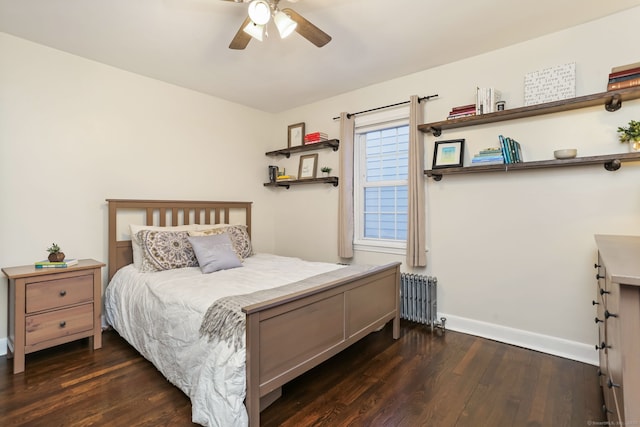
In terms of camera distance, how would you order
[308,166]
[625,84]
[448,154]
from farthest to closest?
[308,166] < [448,154] < [625,84]

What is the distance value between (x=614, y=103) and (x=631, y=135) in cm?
26

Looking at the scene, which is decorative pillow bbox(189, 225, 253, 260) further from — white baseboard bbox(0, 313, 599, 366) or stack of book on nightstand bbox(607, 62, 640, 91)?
stack of book on nightstand bbox(607, 62, 640, 91)

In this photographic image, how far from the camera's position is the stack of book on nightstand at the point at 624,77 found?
6.74 ft

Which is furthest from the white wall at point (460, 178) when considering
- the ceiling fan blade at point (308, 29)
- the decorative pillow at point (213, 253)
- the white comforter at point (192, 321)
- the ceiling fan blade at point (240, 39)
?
the ceiling fan blade at point (240, 39)

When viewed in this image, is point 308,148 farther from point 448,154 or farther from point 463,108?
point 463,108

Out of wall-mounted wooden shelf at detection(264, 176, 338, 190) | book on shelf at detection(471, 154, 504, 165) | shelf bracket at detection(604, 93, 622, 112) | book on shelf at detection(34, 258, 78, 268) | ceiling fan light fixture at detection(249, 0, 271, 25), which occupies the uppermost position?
ceiling fan light fixture at detection(249, 0, 271, 25)

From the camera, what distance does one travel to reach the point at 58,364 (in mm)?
2305

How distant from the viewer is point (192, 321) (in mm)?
1864

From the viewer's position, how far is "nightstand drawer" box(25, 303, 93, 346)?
2229mm

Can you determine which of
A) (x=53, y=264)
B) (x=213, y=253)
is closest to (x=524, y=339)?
(x=213, y=253)

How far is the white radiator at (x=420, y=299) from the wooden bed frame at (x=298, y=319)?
1.11 feet

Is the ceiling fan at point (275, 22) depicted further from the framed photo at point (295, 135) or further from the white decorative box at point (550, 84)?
the framed photo at point (295, 135)

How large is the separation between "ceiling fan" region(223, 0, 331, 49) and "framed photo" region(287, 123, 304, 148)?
201 centimetres

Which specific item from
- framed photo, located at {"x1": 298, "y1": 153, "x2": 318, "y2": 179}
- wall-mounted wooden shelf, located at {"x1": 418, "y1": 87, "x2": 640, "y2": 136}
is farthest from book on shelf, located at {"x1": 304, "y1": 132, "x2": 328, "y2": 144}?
wall-mounted wooden shelf, located at {"x1": 418, "y1": 87, "x2": 640, "y2": 136}
